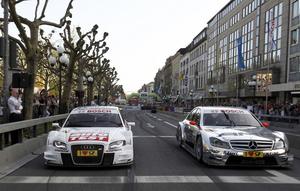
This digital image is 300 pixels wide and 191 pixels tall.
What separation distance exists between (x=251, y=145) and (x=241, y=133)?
479mm

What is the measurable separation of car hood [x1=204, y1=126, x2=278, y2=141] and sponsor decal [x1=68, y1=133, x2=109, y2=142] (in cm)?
251

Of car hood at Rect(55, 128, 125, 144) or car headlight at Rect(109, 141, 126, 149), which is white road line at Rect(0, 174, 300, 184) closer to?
car headlight at Rect(109, 141, 126, 149)

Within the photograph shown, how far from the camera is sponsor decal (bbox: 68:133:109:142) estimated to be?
249 inches

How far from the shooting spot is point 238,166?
7020 mm

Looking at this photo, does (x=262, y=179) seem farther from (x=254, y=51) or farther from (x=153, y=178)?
(x=254, y=51)

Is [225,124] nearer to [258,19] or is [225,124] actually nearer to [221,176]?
[221,176]

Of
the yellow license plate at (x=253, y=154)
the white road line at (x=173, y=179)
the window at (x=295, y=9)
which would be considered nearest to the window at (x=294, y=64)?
the window at (x=295, y=9)

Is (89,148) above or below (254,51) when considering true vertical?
below

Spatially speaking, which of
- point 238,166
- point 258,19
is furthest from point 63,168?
point 258,19

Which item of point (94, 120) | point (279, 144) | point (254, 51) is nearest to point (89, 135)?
point (94, 120)

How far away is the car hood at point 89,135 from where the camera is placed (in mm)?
6339

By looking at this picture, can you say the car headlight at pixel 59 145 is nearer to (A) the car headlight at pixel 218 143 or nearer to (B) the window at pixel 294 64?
(A) the car headlight at pixel 218 143

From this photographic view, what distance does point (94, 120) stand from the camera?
7.84 meters

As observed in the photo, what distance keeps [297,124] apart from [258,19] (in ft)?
104
